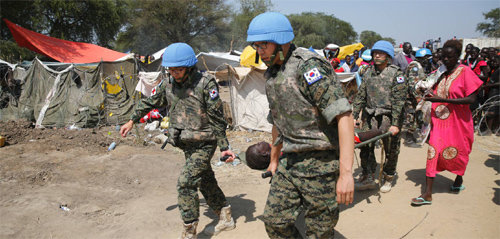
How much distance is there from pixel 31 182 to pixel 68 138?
3.23m

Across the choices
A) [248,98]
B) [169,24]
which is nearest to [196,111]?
[248,98]

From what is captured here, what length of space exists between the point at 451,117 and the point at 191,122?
3087 millimetres

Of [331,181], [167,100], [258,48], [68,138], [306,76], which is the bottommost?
[68,138]

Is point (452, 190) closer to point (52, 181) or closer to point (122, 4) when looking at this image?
point (52, 181)

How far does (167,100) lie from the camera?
11.8ft

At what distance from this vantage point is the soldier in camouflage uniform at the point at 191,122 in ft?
10.6

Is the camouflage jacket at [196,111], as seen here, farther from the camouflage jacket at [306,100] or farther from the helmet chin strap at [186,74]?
the camouflage jacket at [306,100]

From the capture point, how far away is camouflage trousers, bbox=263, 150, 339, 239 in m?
2.14

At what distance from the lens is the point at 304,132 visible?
6.90 ft

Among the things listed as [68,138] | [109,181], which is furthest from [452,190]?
[68,138]

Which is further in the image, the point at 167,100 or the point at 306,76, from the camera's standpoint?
the point at 167,100

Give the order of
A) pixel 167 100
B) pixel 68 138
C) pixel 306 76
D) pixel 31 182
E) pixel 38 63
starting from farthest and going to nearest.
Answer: pixel 38 63
pixel 68 138
pixel 31 182
pixel 167 100
pixel 306 76

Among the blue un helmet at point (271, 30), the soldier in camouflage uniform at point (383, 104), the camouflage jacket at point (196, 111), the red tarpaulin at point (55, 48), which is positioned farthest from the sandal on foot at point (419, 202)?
the red tarpaulin at point (55, 48)

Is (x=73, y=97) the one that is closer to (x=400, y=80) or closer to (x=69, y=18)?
(x=400, y=80)
